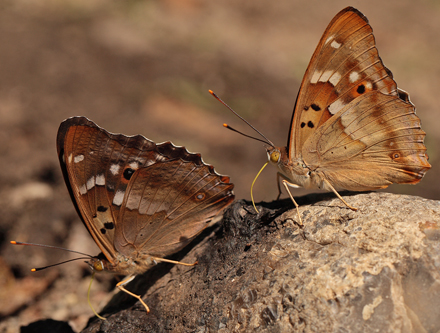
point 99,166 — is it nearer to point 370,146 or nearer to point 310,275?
point 310,275

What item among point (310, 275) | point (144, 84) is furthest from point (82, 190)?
point (144, 84)

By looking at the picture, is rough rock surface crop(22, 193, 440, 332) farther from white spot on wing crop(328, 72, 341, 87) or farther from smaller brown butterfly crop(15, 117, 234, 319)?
white spot on wing crop(328, 72, 341, 87)

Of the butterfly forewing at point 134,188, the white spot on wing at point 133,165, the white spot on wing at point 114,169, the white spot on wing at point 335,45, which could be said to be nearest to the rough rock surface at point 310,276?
the butterfly forewing at point 134,188

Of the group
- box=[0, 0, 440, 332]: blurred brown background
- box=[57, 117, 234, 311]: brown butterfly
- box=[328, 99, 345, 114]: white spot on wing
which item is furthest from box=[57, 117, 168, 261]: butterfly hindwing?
box=[328, 99, 345, 114]: white spot on wing

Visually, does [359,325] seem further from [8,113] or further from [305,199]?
[8,113]

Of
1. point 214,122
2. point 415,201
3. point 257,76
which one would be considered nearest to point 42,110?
point 214,122
